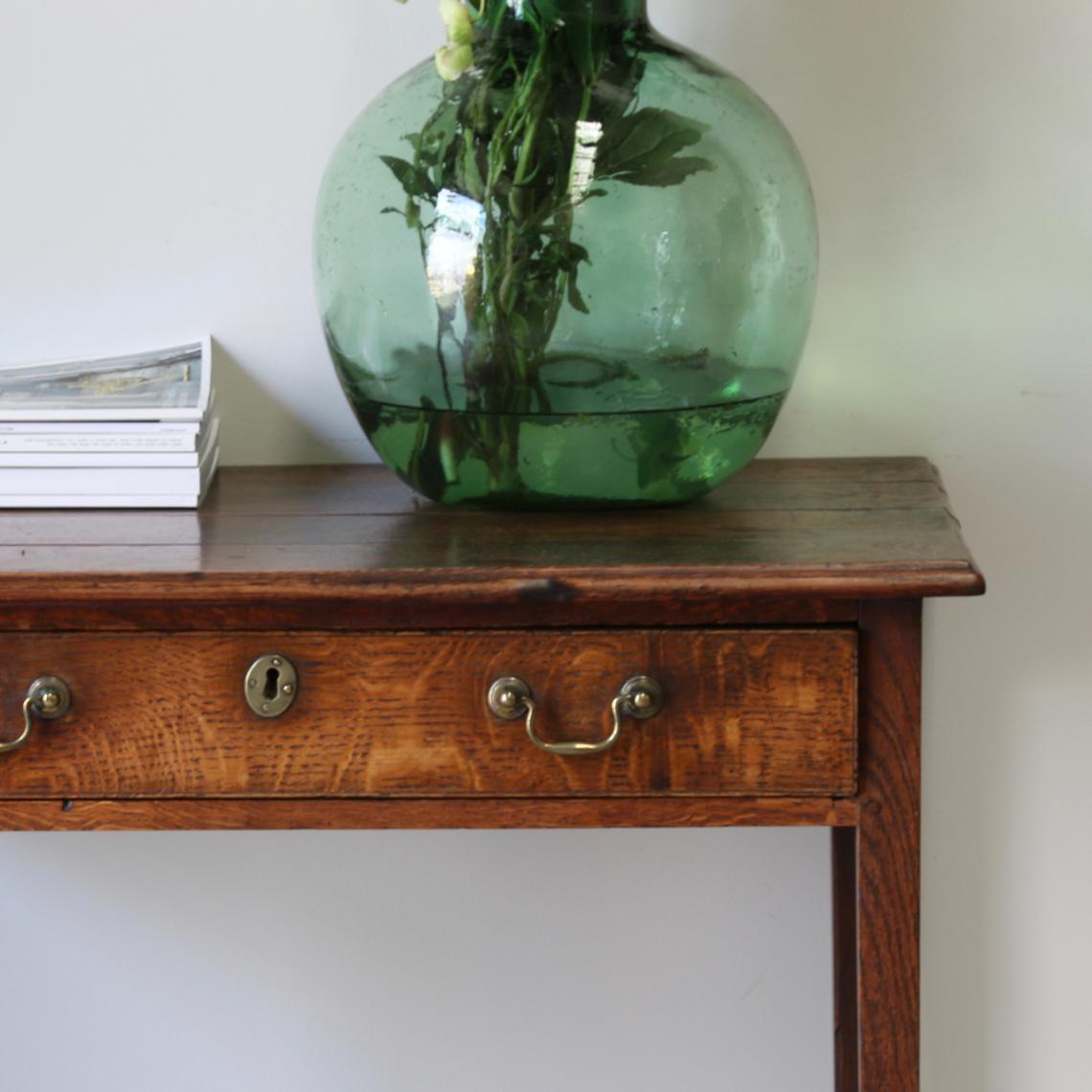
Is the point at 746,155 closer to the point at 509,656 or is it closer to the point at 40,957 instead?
the point at 509,656

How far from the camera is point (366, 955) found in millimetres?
1475

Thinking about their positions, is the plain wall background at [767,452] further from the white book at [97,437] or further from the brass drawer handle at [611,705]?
the brass drawer handle at [611,705]

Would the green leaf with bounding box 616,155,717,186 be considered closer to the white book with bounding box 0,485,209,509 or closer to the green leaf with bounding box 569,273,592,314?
the green leaf with bounding box 569,273,592,314

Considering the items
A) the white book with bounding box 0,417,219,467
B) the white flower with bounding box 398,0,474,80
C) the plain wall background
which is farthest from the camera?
the plain wall background

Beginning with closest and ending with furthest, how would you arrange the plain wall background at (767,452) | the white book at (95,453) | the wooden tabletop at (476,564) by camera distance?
the wooden tabletop at (476,564) → the white book at (95,453) → the plain wall background at (767,452)

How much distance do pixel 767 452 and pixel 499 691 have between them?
0.49 m

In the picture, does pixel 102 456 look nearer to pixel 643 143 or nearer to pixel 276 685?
pixel 276 685

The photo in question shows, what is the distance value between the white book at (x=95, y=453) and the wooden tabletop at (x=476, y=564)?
58 millimetres

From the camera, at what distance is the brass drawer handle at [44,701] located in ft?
3.20

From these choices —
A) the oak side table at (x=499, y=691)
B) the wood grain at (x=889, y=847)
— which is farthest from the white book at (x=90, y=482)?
the wood grain at (x=889, y=847)

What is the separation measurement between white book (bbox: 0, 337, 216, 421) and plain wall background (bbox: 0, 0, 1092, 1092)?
89mm

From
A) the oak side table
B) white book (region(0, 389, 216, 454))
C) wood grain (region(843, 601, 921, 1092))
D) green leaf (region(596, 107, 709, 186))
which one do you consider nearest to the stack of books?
white book (region(0, 389, 216, 454))

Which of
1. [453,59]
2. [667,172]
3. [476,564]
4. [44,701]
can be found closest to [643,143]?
[667,172]

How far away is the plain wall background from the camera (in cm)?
129
